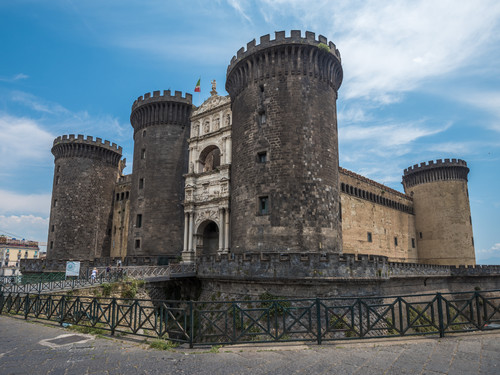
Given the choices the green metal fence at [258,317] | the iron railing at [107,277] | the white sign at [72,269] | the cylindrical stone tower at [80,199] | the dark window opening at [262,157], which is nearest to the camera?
the green metal fence at [258,317]

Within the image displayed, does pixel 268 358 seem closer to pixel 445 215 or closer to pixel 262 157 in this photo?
pixel 262 157

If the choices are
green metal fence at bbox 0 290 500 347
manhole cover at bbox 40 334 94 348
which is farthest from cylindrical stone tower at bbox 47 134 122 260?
manhole cover at bbox 40 334 94 348

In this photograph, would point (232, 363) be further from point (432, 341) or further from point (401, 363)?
point (432, 341)

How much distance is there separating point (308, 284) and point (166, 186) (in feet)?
65.5

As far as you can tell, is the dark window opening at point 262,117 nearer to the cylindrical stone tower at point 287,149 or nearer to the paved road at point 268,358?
the cylindrical stone tower at point 287,149

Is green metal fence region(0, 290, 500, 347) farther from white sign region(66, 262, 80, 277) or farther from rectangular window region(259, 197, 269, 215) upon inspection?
rectangular window region(259, 197, 269, 215)

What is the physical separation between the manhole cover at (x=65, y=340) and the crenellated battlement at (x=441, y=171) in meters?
45.9

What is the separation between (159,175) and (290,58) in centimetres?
1665

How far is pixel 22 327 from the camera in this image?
1155 cm

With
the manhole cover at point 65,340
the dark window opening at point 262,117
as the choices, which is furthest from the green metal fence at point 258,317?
the dark window opening at point 262,117

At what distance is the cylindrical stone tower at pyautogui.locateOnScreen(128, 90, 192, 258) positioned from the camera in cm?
3238

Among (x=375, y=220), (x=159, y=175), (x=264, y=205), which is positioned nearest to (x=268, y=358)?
(x=264, y=205)

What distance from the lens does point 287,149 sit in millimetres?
22609

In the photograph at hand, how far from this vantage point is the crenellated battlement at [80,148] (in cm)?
4000
